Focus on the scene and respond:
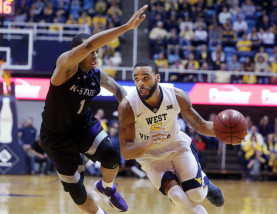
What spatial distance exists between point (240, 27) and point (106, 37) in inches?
517

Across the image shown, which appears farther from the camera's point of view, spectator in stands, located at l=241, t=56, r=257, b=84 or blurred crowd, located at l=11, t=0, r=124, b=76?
blurred crowd, located at l=11, t=0, r=124, b=76

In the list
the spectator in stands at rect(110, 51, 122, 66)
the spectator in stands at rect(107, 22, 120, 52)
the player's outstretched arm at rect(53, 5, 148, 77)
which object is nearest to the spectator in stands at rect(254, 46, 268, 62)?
the spectator in stands at rect(110, 51, 122, 66)

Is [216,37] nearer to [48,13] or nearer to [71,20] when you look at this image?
[71,20]

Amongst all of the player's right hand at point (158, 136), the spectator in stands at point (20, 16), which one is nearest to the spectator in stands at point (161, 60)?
the spectator in stands at point (20, 16)

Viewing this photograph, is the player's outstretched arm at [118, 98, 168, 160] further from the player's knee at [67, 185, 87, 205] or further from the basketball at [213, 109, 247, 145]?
the player's knee at [67, 185, 87, 205]

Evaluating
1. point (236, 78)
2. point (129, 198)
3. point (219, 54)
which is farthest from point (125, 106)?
point (219, 54)

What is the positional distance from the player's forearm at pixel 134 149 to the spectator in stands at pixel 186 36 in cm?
1145

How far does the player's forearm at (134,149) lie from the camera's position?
4.57m

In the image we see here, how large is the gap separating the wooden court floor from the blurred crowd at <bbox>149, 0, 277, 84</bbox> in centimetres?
393

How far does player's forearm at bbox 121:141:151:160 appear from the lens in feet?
15.0

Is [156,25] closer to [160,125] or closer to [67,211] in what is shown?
[67,211]

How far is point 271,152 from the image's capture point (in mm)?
13117

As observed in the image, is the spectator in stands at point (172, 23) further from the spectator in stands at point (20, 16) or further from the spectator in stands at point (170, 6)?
the spectator in stands at point (20, 16)

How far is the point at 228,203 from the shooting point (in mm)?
8391
